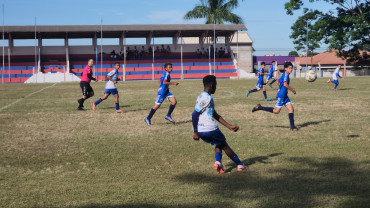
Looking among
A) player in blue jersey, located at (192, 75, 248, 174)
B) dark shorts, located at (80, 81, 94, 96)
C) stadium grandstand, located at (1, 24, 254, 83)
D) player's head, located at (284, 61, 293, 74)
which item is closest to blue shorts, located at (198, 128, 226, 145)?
player in blue jersey, located at (192, 75, 248, 174)

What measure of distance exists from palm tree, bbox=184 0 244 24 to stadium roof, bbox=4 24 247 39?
562cm

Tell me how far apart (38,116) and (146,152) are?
283 inches

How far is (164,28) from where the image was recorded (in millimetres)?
52688

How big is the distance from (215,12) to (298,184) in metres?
58.7

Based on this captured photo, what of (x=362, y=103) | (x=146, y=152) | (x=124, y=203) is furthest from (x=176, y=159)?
(x=362, y=103)

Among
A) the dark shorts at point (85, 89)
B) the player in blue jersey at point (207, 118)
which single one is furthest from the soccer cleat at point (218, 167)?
the dark shorts at point (85, 89)

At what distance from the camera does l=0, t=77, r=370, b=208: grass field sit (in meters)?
5.23

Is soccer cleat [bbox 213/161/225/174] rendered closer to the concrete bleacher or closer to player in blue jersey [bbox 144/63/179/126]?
player in blue jersey [bbox 144/63/179/126]

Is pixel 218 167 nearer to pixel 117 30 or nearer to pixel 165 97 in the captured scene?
pixel 165 97

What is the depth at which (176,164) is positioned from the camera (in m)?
7.11

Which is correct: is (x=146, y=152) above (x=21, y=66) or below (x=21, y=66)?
below

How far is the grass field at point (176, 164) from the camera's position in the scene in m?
5.23

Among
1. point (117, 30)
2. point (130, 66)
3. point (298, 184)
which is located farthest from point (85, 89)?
point (130, 66)

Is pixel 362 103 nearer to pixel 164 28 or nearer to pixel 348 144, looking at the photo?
pixel 348 144
